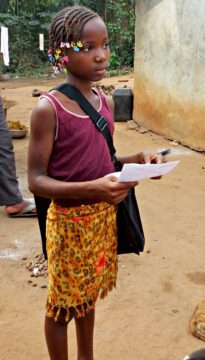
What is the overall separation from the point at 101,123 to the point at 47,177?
0.28 m

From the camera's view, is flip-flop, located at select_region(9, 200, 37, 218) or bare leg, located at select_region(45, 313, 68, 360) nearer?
bare leg, located at select_region(45, 313, 68, 360)

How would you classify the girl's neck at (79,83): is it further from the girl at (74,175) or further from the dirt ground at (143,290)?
the dirt ground at (143,290)

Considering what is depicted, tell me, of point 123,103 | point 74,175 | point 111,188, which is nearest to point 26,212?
point 74,175

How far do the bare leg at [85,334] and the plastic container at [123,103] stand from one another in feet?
18.5

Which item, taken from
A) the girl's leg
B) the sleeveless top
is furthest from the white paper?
the girl's leg

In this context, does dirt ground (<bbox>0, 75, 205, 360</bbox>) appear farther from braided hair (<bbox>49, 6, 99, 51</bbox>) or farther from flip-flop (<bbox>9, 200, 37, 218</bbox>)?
braided hair (<bbox>49, 6, 99, 51</bbox>)

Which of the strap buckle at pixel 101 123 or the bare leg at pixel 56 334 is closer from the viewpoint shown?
the strap buckle at pixel 101 123

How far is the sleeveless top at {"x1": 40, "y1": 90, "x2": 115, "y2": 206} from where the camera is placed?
167 centimetres

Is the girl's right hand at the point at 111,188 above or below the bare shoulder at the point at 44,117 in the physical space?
below

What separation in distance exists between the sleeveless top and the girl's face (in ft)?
0.46

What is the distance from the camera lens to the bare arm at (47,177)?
158cm

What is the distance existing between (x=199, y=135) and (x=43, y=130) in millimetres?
4375

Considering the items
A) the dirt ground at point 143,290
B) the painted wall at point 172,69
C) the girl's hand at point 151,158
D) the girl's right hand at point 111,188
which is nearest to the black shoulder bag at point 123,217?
the girl's hand at point 151,158

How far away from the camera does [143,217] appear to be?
13.0ft
